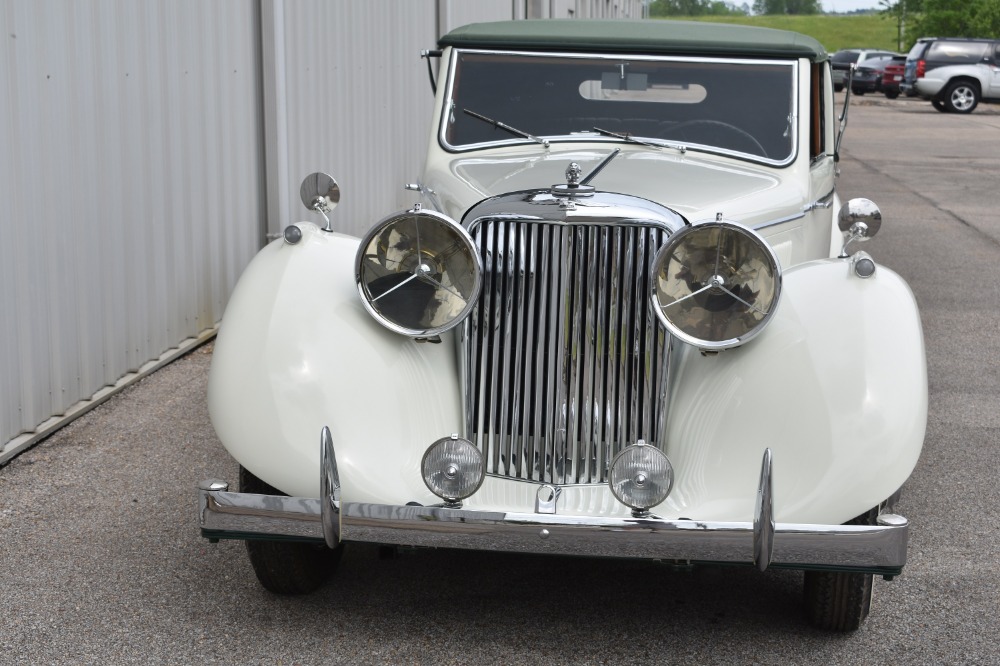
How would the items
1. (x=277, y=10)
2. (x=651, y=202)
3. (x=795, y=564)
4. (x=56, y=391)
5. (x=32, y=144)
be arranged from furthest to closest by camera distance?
(x=277, y=10)
(x=56, y=391)
(x=32, y=144)
(x=651, y=202)
(x=795, y=564)

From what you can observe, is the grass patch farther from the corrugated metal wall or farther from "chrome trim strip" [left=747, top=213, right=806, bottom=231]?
"chrome trim strip" [left=747, top=213, right=806, bottom=231]

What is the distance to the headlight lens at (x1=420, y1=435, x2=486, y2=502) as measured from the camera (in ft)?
10.7

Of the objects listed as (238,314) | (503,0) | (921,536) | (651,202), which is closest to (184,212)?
(238,314)

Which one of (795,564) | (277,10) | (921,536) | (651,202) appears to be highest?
(277,10)

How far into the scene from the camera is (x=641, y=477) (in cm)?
324

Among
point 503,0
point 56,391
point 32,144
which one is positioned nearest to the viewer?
point 32,144

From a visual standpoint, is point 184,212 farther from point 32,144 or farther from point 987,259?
point 987,259

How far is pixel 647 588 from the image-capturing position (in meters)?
3.99

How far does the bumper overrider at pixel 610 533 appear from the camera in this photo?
3.14 metres

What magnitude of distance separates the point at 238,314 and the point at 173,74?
3.21 m

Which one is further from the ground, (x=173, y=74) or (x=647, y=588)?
(x=173, y=74)

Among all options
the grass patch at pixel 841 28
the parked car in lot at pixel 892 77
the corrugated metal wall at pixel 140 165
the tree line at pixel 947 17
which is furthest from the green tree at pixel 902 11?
the corrugated metal wall at pixel 140 165

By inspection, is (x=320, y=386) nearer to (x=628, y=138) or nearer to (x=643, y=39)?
(x=628, y=138)

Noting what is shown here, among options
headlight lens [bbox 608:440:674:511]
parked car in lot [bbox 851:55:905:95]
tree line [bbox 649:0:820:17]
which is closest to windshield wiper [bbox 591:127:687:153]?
headlight lens [bbox 608:440:674:511]
